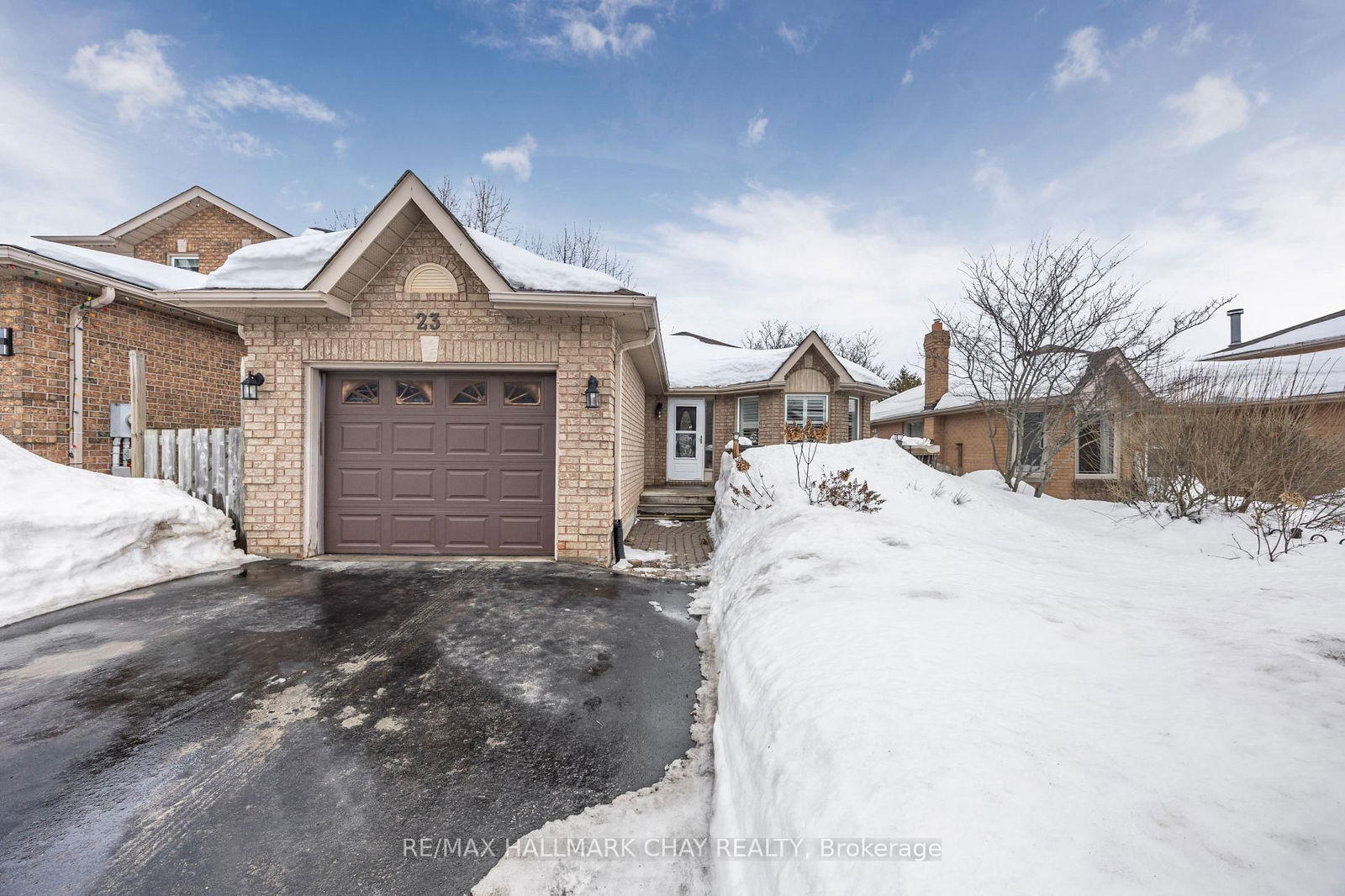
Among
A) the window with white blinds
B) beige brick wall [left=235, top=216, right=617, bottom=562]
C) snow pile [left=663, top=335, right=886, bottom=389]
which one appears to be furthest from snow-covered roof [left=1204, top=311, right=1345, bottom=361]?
beige brick wall [left=235, top=216, right=617, bottom=562]

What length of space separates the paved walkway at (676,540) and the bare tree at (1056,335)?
636 centimetres

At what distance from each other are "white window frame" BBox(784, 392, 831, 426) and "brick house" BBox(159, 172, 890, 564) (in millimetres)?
8014

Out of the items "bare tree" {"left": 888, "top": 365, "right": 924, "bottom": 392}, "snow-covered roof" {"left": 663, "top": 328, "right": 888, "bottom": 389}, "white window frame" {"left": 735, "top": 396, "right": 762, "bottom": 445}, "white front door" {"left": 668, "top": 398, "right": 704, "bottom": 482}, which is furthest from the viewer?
"bare tree" {"left": 888, "top": 365, "right": 924, "bottom": 392}

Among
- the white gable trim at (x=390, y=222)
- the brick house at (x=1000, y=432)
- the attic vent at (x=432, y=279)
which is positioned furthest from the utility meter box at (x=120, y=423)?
the brick house at (x=1000, y=432)

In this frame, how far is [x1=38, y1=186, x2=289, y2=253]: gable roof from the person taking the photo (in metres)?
13.1

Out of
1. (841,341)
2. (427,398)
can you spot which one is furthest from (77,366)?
(841,341)

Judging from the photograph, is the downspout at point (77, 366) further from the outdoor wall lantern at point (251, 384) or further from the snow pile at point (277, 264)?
the outdoor wall lantern at point (251, 384)

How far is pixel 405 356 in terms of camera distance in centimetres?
649

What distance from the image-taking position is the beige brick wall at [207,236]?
44.9ft

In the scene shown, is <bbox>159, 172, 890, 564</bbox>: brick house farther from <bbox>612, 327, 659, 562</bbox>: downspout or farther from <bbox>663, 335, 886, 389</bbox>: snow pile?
<bbox>663, 335, 886, 389</bbox>: snow pile

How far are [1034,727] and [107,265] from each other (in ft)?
40.6

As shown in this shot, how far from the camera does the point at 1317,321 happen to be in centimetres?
2141

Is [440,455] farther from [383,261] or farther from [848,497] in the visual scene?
[848,497]

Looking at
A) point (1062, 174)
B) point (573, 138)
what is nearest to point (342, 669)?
point (1062, 174)
